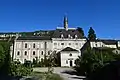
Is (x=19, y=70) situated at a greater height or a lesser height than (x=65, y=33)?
lesser

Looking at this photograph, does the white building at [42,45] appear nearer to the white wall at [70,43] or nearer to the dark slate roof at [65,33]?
the white wall at [70,43]

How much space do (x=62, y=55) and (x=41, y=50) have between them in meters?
10.3

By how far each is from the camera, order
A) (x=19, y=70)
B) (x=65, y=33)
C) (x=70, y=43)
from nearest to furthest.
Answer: (x=19, y=70), (x=70, y=43), (x=65, y=33)

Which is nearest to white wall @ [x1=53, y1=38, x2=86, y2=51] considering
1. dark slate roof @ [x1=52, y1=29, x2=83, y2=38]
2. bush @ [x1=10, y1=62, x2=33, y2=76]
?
dark slate roof @ [x1=52, y1=29, x2=83, y2=38]

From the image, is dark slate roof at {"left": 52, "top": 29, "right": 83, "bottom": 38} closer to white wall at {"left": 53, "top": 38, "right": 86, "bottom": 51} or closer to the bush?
white wall at {"left": 53, "top": 38, "right": 86, "bottom": 51}

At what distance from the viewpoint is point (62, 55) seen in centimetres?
8194

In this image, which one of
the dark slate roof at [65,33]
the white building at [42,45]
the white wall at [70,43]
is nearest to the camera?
the white building at [42,45]

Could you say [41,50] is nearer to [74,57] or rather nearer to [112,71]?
[74,57]

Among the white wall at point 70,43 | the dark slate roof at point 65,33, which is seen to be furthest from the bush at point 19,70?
the dark slate roof at point 65,33

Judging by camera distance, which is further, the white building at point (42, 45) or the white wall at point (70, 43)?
the white wall at point (70, 43)

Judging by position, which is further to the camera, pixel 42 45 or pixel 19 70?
pixel 42 45

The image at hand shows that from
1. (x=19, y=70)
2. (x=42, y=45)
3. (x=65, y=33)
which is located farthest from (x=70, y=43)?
(x=19, y=70)

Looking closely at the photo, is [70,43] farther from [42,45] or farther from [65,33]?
[42,45]

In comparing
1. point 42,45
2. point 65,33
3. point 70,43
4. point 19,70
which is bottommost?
point 19,70
